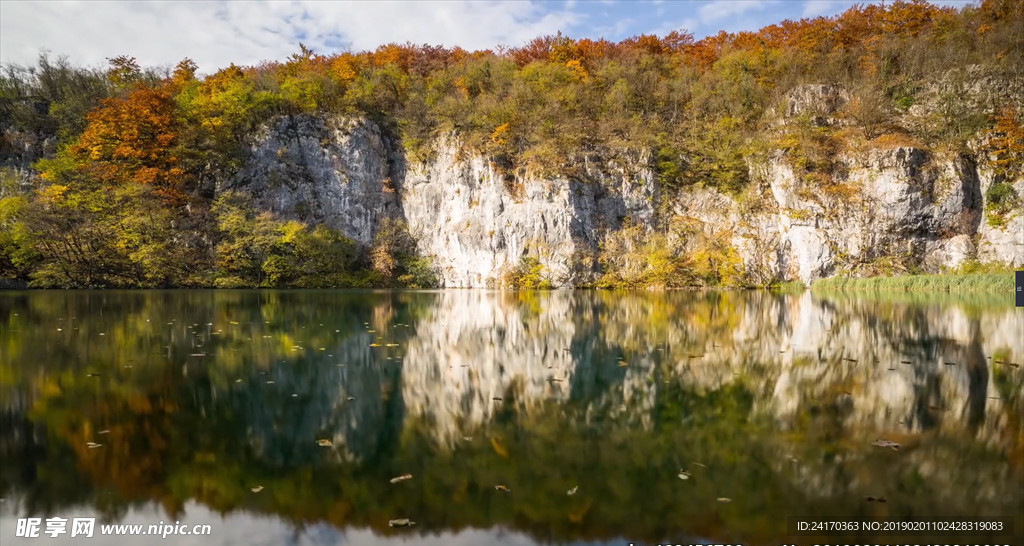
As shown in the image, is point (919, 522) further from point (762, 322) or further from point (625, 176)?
point (625, 176)

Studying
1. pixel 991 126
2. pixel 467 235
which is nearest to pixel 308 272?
pixel 467 235

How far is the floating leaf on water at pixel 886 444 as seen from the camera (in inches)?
221

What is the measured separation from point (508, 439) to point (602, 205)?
1733 inches

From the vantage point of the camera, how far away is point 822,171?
44438 millimetres

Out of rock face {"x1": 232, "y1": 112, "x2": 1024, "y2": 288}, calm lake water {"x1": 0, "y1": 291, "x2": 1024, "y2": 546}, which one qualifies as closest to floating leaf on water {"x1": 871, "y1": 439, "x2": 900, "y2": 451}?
calm lake water {"x1": 0, "y1": 291, "x2": 1024, "y2": 546}

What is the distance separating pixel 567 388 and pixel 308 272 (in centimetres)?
4175

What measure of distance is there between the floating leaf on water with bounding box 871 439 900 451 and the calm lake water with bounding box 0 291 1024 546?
0.24 ft

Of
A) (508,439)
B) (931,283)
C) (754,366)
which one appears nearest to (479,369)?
(508,439)

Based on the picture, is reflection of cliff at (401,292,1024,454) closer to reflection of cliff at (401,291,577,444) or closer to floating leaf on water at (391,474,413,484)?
reflection of cliff at (401,291,577,444)

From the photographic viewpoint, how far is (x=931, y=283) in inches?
1389

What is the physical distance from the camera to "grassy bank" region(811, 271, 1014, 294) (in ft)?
103

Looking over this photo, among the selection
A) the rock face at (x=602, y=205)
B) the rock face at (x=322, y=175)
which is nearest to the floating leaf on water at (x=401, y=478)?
the rock face at (x=602, y=205)

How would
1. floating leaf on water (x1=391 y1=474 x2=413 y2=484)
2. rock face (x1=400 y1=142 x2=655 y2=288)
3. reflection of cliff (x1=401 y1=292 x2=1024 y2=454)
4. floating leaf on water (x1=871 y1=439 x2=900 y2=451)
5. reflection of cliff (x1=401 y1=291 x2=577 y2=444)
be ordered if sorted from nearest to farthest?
floating leaf on water (x1=391 y1=474 x2=413 y2=484), floating leaf on water (x1=871 y1=439 x2=900 y2=451), reflection of cliff (x1=401 y1=292 x2=1024 y2=454), reflection of cliff (x1=401 y1=291 x2=577 y2=444), rock face (x1=400 y1=142 x2=655 y2=288)

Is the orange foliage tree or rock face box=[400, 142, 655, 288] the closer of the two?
the orange foliage tree
